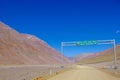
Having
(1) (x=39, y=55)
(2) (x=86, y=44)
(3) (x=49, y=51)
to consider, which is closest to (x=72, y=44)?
(2) (x=86, y=44)

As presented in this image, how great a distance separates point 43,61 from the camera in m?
151

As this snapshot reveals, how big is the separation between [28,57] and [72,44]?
73799 millimetres

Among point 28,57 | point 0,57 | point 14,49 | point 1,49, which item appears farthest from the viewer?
point 28,57

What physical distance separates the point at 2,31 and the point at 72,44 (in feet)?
264

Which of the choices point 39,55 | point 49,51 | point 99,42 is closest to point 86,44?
point 99,42

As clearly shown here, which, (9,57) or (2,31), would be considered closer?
(9,57)

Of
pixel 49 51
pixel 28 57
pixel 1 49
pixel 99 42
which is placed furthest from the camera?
pixel 49 51

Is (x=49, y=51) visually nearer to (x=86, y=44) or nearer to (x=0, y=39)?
(x=0, y=39)

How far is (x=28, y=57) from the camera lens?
5359 inches

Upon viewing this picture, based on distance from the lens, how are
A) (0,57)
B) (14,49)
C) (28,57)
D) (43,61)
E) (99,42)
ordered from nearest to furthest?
(99,42)
(0,57)
(14,49)
(28,57)
(43,61)

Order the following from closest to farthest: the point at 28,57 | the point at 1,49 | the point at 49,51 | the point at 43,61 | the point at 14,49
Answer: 1. the point at 1,49
2. the point at 14,49
3. the point at 28,57
4. the point at 43,61
5. the point at 49,51

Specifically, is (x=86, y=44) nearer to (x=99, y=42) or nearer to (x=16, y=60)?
(x=99, y=42)

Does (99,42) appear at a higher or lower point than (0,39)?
lower

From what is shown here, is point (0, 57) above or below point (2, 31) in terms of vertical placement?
below
